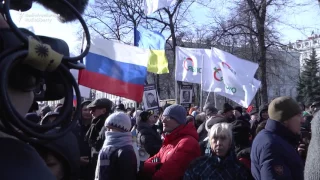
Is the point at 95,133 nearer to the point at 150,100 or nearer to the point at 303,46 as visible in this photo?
the point at 150,100

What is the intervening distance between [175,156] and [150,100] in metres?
7.27

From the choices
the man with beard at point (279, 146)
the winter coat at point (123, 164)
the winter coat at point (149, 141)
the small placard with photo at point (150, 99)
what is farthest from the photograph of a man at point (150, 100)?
the man with beard at point (279, 146)

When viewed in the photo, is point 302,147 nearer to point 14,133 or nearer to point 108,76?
point 108,76

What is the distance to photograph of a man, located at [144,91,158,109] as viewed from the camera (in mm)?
11711

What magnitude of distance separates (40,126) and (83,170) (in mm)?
4876

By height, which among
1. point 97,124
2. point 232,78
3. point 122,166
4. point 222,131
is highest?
point 232,78

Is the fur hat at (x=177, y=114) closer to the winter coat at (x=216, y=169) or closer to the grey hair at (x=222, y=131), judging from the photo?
the grey hair at (x=222, y=131)

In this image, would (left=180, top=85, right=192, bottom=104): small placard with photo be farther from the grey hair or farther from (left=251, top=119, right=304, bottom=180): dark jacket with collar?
(left=251, top=119, right=304, bottom=180): dark jacket with collar

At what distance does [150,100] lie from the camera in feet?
38.7

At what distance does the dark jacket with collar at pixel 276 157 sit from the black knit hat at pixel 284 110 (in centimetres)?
11

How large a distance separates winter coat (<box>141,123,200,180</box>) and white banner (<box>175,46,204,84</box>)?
862 cm

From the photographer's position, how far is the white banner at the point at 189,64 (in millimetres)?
13547

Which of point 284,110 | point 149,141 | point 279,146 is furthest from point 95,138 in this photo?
point 279,146

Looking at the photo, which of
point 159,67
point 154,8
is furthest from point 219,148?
point 159,67
